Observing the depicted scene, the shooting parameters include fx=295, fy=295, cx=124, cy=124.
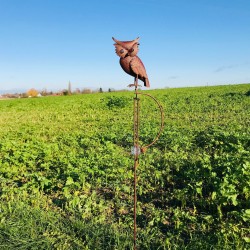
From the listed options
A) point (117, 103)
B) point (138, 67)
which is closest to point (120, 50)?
point (138, 67)

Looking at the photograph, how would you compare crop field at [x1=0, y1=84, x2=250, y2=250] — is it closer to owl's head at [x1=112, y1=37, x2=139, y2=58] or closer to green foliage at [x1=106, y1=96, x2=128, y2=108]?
owl's head at [x1=112, y1=37, x2=139, y2=58]

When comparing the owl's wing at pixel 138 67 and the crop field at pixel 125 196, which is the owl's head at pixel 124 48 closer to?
the owl's wing at pixel 138 67

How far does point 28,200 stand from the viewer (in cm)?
536

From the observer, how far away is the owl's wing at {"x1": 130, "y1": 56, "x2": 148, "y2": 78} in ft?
11.1

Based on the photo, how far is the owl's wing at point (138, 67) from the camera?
338 centimetres

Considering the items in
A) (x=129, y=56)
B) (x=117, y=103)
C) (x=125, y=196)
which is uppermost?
(x=129, y=56)

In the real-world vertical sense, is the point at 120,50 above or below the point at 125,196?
above

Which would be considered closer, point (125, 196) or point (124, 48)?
point (124, 48)

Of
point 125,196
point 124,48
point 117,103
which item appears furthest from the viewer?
point 117,103

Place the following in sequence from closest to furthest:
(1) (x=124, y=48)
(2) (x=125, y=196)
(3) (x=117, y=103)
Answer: (1) (x=124, y=48) → (2) (x=125, y=196) → (3) (x=117, y=103)

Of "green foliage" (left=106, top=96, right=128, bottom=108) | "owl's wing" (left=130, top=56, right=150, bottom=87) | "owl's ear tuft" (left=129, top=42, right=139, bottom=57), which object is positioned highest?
"owl's ear tuft" (left=129, top=42, right=139, bottom=57)

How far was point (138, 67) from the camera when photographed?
3.42m

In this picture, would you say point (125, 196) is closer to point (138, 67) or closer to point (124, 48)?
point (138, 67)

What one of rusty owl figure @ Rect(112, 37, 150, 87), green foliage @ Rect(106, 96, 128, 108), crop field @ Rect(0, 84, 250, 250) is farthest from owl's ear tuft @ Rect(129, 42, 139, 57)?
green foliage @ Rect(106, 96, 128, 108)
